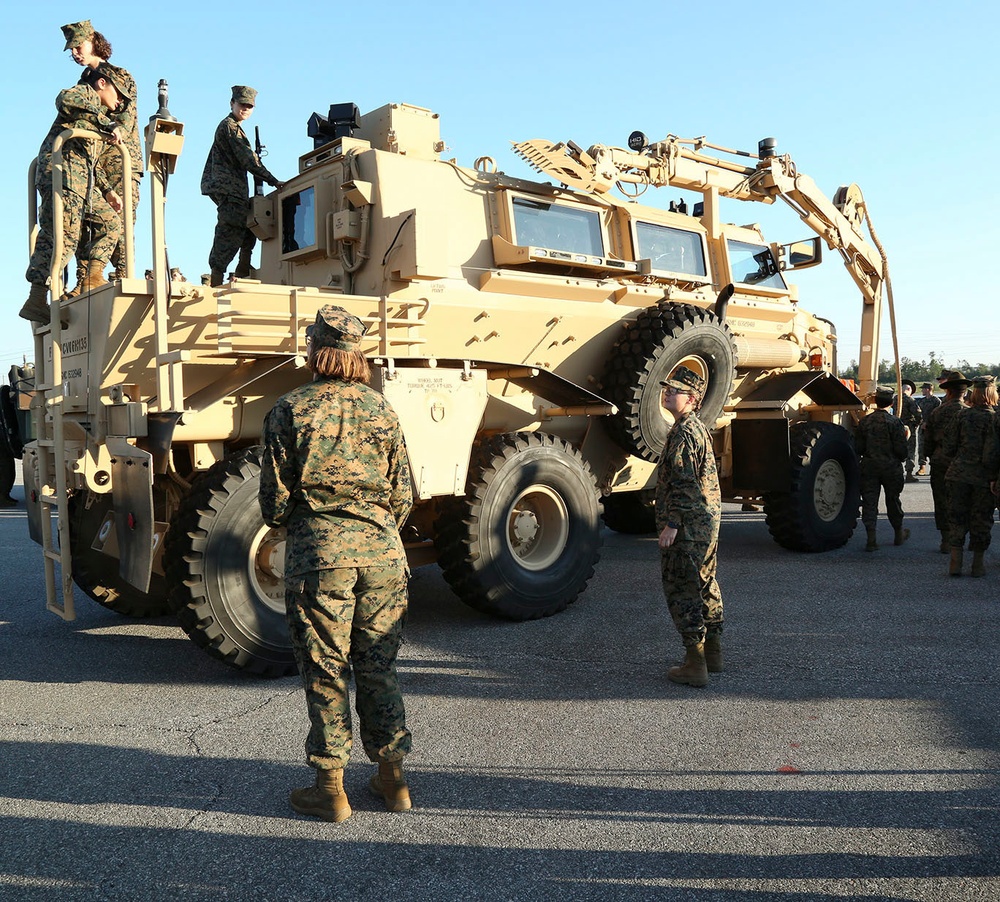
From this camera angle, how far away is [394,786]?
3.37m

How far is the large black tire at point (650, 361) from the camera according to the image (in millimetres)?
6688

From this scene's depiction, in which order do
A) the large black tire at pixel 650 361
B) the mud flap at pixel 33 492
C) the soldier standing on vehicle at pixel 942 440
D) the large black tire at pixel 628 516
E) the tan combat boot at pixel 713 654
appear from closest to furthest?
the tan combat boot at pixel 713 654, the mud flap at pixel 33 492, the large black tire at pixel 650 361, the soldier standing on vehicle at pixel 942 440, the large black tire at pixel 628 516

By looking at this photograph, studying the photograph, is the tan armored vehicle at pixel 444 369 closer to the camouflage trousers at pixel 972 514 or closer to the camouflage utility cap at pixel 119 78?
the camouflage utility cap at pixel 119 78

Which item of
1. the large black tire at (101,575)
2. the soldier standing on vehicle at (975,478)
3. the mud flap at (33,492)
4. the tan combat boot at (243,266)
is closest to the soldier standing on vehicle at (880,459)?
the soldier standing on vehicle at (975,478)

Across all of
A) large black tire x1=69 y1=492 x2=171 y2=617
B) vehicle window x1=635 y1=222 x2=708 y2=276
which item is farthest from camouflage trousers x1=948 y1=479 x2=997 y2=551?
large black tire x1=69 y1=492 x2=171 y2=617

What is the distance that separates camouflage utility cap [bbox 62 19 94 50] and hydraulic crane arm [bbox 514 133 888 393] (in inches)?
117

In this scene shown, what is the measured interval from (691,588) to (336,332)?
8.04 ft

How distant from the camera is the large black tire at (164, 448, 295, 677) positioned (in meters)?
4.70

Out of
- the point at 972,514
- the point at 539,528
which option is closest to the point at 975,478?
the point at 972,514

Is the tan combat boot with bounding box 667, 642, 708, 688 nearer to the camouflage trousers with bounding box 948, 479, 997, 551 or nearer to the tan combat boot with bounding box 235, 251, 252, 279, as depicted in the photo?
the camouflage trousers with bounding box 948, 479, 997, 551

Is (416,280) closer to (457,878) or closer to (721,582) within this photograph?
(721,582)

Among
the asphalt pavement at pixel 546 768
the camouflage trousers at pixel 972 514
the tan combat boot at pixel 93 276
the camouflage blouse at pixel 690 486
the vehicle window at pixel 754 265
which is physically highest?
the vehicle window at pixel 754 265

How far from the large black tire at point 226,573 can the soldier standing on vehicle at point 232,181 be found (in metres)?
2.78

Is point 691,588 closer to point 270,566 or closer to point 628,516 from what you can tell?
point 270,566
